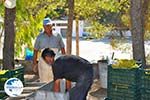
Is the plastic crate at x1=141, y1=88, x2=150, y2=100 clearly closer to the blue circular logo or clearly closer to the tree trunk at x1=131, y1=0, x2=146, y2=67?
the blue circular logo

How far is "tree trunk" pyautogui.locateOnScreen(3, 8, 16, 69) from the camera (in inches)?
387

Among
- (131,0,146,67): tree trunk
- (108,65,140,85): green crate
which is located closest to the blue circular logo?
(108,65,140,85): green crate

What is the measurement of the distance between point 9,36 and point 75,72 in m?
3.87

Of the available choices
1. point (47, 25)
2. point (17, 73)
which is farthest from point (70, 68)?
point (47, 25)

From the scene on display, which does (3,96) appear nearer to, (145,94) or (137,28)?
(145,94)

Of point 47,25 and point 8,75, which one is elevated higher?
point 47,25

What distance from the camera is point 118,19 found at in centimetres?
1532

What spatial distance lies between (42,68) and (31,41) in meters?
5.82

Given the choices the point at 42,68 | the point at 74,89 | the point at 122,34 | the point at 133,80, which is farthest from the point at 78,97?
the point at 122,34

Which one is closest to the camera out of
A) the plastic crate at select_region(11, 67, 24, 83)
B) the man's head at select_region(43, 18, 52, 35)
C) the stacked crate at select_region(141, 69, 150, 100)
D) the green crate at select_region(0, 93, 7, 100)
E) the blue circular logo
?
the blue circular logo

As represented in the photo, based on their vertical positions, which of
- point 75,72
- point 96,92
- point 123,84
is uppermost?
point 75,72

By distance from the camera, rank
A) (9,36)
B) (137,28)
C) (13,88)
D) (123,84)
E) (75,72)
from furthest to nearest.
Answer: (9,36)
(137,28)
(123,84)
(75,72)
(13,88)

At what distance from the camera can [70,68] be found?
6.43 metres

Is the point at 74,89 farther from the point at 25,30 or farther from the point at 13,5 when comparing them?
the point at 25,30
